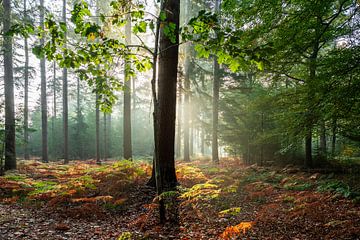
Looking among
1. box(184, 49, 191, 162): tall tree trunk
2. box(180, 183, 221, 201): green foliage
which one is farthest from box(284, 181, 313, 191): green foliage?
box(184, 49, 191, 162): tall tree trunk

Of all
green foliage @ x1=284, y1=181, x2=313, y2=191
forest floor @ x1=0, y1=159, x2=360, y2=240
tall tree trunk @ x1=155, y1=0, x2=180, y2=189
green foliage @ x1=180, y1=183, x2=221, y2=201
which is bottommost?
green foliage @ x1=284, y1=181, x2=313, y2=191

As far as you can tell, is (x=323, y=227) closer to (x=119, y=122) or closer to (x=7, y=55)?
(x=7, y=55)

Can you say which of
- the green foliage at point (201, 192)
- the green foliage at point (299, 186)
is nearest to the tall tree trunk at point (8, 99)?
the green foliage at point (201, 192)

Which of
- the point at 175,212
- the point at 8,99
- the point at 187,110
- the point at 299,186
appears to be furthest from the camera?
the point at 187,110

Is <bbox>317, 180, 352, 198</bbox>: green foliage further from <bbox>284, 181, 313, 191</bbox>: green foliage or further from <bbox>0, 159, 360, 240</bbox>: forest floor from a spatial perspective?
<bbox>284, 181, 313, 191</bbox>: green foliage

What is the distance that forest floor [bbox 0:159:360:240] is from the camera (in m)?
3.76

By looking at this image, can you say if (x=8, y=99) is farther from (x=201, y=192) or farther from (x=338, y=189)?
(x=338, y=189)

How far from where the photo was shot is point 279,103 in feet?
21.6

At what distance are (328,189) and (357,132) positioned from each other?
1743 millimetres

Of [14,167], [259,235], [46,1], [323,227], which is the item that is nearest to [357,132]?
[323,227]

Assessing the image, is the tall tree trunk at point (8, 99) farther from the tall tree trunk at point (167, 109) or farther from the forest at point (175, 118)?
the tall tree trunk at point (167, 109)

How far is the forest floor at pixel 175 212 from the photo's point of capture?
3.76 m

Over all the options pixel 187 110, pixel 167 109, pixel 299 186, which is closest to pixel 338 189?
pixel 299 186

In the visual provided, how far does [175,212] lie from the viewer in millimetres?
4348
